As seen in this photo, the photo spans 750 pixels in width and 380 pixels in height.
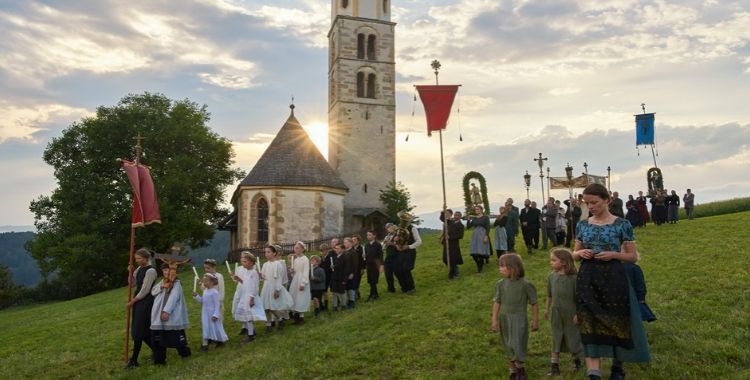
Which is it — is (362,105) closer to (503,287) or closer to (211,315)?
(211,315)

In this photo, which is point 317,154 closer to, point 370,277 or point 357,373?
point 370,277

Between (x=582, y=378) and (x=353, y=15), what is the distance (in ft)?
138

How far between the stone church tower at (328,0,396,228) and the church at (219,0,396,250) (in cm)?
7

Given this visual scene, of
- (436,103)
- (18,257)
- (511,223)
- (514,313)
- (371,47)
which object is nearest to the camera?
(514,313)

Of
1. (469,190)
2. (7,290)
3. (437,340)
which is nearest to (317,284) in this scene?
(437,340)

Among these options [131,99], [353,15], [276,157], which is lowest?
[276,157]

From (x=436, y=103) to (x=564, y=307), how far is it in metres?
11.2

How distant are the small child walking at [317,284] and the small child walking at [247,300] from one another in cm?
191

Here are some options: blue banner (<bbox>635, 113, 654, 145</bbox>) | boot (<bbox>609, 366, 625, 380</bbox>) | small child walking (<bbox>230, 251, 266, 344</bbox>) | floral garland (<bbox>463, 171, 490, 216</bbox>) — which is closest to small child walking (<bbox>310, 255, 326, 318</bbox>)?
small child walking (<bbox>230, 251, 266, 344</bbox>)

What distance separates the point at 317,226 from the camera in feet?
124

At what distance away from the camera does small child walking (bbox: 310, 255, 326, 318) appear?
14422mm

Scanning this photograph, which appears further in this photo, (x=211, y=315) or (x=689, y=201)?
(x=689, y=201)

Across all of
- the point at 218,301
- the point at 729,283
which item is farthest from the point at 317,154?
the point at 729,283

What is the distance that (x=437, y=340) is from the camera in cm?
994
